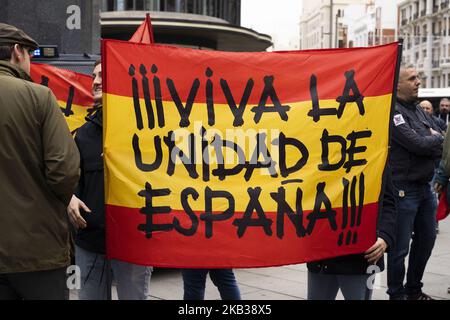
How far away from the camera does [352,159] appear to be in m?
3.59

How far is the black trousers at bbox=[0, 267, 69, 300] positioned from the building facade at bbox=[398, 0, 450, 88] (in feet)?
245

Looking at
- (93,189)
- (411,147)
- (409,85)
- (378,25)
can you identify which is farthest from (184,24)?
(378,25)

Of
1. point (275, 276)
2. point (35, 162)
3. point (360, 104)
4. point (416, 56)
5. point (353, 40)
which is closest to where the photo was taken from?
point (35, 162)

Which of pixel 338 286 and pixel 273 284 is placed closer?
pixel 338 286

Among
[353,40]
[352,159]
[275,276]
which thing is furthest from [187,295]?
[353,40]

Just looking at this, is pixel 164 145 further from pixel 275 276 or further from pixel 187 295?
pixel 275 276

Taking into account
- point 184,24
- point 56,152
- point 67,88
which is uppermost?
point 184,24

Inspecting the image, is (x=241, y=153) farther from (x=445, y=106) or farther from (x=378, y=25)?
(x=378, y=25)

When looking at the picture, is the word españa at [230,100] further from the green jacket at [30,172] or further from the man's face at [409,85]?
the man's face at [409,85]

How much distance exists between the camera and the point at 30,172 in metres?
3.05

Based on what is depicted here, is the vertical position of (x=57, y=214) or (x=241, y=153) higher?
(x=241, y=153)

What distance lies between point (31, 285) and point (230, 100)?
1.31 meters

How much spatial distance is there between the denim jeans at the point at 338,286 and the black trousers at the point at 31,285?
Answer: 1.36 meters
